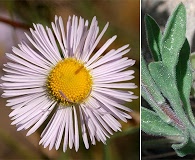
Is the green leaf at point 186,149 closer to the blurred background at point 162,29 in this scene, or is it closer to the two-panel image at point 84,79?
the two-panel image at point 84,79

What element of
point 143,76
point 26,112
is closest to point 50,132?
point 26,112

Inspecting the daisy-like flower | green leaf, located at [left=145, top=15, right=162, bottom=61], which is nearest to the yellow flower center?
the daisy-like flower

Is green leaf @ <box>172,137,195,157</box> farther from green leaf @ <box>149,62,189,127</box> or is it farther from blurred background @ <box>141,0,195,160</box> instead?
blurred background @ <box>141,0,195,160</box>

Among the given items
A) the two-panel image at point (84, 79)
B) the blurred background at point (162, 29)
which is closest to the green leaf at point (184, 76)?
the two-panel image at point (84, 79)

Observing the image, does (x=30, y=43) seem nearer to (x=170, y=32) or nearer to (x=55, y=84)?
(x=55, y=84)

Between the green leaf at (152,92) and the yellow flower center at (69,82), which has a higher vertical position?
the yellow flower center at (69,82)
